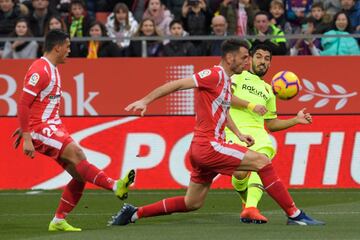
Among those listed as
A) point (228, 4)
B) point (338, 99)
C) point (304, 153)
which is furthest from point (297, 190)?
point (228, 4)

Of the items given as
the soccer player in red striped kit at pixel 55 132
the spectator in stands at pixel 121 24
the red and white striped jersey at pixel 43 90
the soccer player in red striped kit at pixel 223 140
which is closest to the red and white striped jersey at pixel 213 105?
the soccer player in red striped kit at pixel 223 140

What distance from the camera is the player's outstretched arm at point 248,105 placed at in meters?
12.9

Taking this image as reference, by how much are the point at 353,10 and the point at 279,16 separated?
1349mm

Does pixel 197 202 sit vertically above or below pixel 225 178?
above

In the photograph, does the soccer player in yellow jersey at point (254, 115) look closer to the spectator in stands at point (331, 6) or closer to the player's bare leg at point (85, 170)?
the player's bare leg at point (85, 170)

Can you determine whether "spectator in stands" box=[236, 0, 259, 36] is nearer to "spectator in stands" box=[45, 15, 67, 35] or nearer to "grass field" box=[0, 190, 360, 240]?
"spectator in stands" box=[45, 15, 67, 35]

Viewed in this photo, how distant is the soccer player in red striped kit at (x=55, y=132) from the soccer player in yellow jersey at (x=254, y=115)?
1.74 m

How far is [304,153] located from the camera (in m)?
17.9

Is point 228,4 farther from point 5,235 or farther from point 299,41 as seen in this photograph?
point 5,235

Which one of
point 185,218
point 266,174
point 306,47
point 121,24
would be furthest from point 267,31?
point 266,174

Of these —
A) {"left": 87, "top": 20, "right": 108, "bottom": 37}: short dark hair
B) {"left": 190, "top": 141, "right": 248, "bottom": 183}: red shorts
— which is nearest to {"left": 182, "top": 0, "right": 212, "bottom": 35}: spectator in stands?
{"left": 87, "top": 20, "right": 108, "bottom": 37}: short dark hair

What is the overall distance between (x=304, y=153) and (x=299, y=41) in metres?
3.79

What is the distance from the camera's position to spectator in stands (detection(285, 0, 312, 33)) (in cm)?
2203

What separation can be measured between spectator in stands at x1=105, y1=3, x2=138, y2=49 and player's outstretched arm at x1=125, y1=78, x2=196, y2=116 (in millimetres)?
9591
